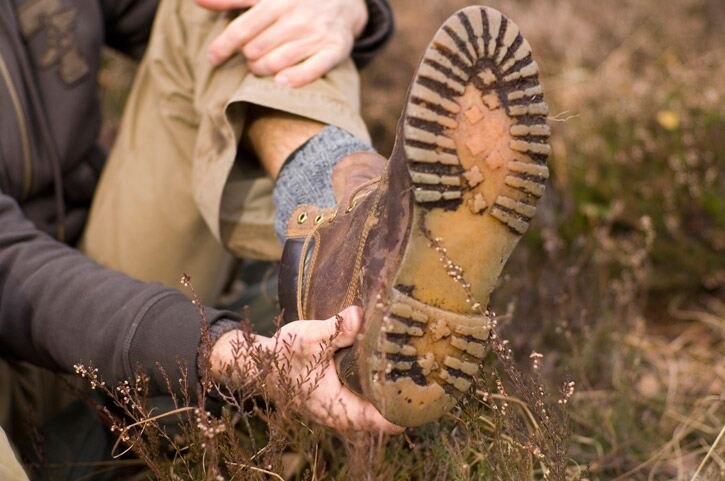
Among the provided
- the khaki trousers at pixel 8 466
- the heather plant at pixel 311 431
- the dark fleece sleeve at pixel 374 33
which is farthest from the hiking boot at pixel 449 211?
the dark fleece sleeve at pixel 374 33

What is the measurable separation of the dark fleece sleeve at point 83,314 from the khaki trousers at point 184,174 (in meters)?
0.43

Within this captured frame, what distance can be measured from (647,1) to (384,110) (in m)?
1.65

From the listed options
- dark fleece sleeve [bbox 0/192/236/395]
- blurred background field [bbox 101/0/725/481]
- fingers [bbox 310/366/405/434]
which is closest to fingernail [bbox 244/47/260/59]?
dark fleece sleeve [bbox 0/192/236/395]

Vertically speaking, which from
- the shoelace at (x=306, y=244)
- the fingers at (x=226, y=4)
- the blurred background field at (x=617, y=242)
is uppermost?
the fingers at (x=226, y=4)

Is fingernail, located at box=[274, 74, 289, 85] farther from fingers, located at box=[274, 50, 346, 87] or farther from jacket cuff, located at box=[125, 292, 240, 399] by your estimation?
Result: jacket cuff, located at box=[125, 292, 240, 399]

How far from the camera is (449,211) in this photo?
137 cm

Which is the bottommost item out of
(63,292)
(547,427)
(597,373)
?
(597,373)

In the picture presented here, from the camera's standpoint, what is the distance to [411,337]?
1374 mm

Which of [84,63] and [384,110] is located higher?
[84,63]

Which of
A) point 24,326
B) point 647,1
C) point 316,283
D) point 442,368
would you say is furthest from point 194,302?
point 647,1

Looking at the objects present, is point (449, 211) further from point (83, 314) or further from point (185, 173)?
point (185, 173)

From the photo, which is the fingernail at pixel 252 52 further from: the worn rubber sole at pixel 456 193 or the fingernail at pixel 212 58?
the worn rubber sole at pixel 456 193

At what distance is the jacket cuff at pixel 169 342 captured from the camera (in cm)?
155

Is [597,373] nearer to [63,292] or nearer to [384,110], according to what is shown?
[63,292]
